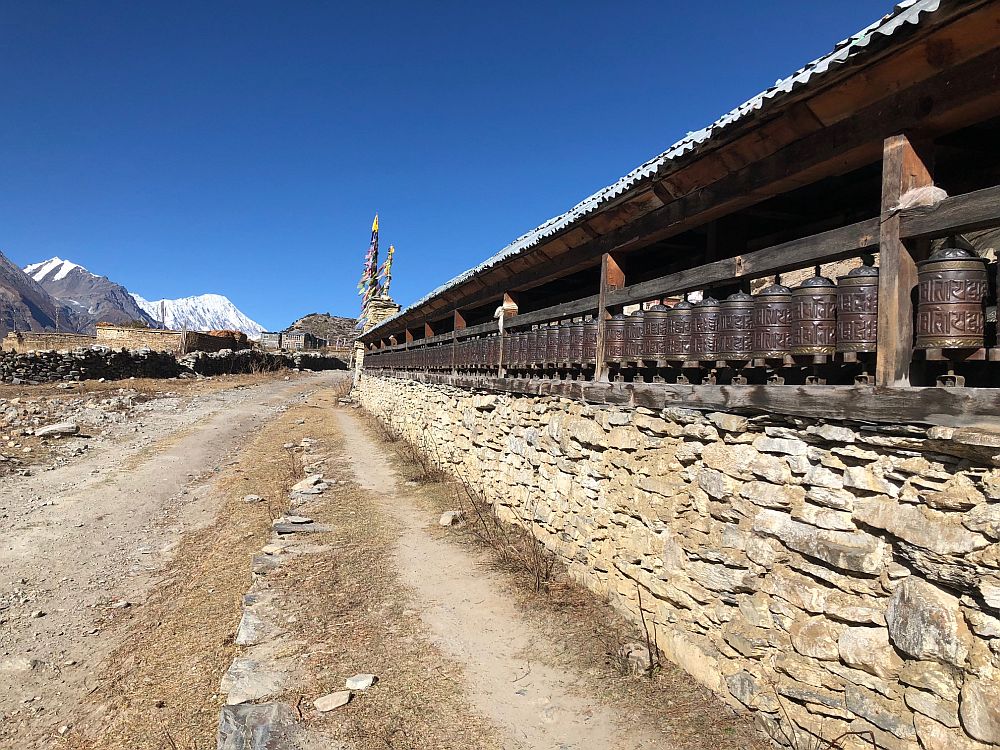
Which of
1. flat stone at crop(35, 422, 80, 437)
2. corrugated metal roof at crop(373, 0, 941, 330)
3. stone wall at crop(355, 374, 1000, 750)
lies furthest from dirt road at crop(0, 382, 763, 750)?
flat stone at crop(35, 422, 80, 437)

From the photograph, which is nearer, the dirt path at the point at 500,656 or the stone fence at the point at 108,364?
the dirt path at the point at 500,656

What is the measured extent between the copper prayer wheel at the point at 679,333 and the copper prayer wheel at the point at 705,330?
0.07m

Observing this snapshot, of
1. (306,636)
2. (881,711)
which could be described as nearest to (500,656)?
(306,636)

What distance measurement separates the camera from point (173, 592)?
21.9 feet

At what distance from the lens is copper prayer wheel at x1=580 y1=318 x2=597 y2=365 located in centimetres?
604

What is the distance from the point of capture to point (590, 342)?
6086 mm

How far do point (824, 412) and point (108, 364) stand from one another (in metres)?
30.8

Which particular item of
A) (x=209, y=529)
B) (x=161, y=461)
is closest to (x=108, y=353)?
(x=161, y=461)

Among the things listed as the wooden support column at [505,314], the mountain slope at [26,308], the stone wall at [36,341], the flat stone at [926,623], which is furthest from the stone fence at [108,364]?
the mountain slope at [26,308]

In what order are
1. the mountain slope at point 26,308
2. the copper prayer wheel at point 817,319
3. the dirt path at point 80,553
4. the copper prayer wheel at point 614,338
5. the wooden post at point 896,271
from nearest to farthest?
the wooden post at point 896,271
the copper prayer wheel at point 817,319
the dirt path at point 80,553
the copper prayer wheel at point 614,338
the mountain slope at point 26,308

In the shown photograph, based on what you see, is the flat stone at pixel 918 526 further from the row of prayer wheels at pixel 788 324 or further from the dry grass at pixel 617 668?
the dry grass at pixel 617 668

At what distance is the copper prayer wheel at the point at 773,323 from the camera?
369 cm

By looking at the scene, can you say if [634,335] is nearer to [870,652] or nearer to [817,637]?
[817,637]

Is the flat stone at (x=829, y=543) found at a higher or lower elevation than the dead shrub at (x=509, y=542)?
higher
